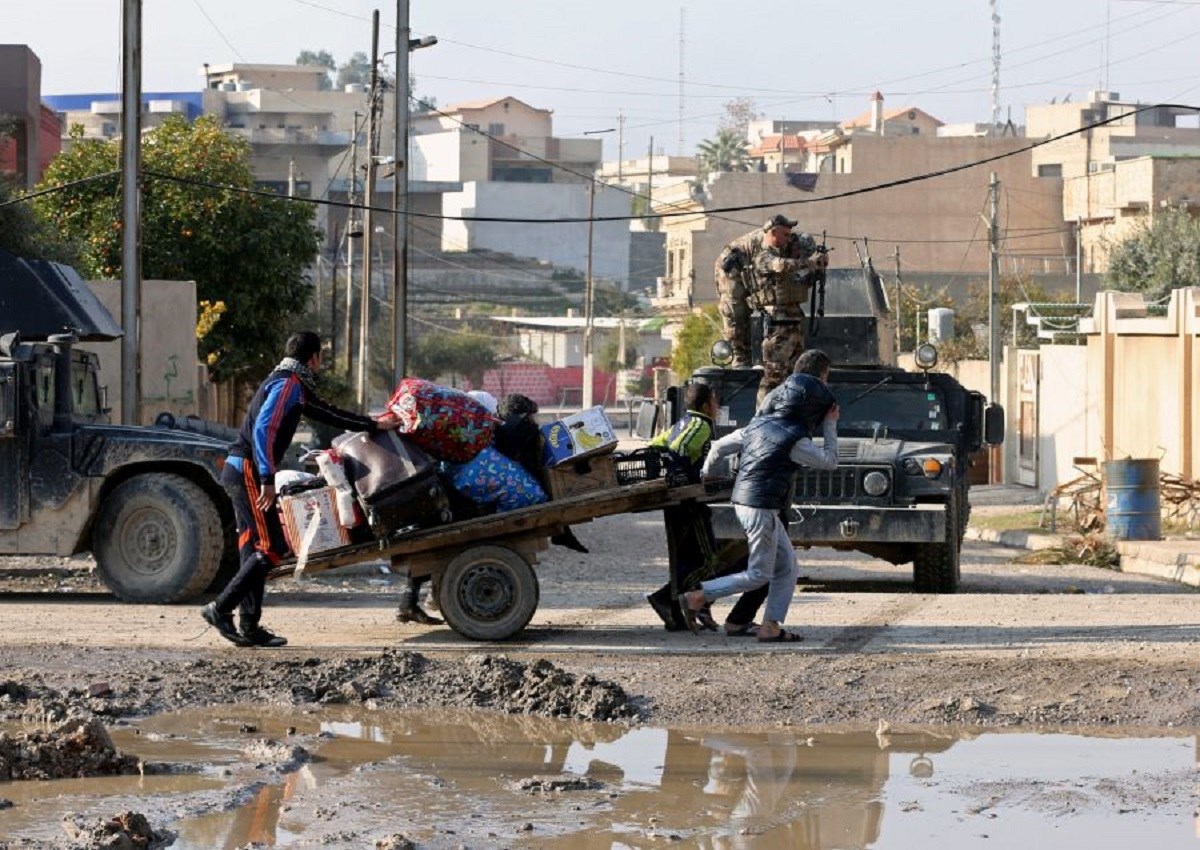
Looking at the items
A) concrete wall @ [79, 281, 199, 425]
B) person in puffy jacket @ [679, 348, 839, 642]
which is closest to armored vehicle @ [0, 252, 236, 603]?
person in puffy jacket @ [679, 348, 839, 642]

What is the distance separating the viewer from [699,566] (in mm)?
11594

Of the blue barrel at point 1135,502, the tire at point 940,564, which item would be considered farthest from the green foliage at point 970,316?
the tire at point 940,564

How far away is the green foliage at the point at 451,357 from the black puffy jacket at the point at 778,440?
6649 centimetres

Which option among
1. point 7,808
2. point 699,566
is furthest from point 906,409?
point 7,808

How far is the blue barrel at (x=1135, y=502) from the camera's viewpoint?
2150 cm

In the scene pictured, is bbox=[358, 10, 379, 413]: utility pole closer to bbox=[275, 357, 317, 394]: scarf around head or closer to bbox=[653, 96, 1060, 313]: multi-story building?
bbox=[275, 357, 317, 394]: scarf around head

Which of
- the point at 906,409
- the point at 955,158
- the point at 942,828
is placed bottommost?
the point at 942,828

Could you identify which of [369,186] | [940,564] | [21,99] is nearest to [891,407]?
[940,564]

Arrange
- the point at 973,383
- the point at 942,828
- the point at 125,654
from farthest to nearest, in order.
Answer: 1. the point at 973,383
2. the point at 125,654
3. the point at 942,828

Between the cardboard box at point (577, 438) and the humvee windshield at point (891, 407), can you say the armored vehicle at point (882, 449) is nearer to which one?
the humvee windshield at point (891, 407)

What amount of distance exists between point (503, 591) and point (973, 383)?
33.1m

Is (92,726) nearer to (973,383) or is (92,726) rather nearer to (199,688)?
(199,688)

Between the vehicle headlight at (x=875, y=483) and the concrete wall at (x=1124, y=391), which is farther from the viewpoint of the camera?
the concrete wall at (x=1124, y=391)

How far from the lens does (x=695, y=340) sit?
2426 inches
